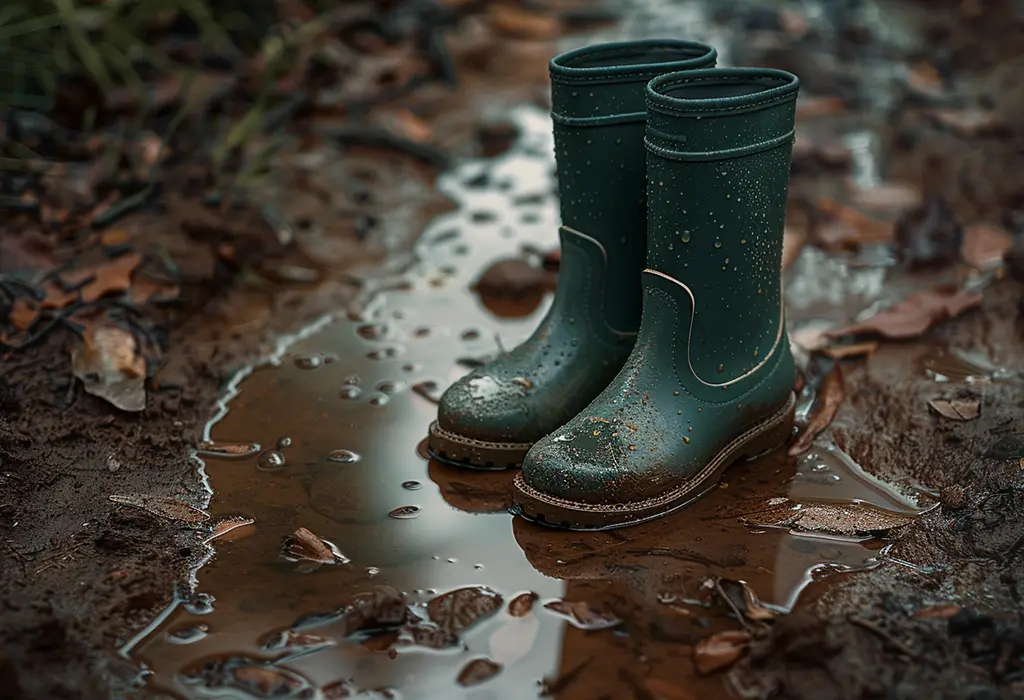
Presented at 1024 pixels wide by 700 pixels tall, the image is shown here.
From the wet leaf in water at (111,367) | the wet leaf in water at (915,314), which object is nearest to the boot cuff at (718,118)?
the wet leaf in water at (915,314)

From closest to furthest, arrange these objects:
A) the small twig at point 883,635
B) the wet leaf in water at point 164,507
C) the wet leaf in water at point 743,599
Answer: the small twig at point 883,635
the wet leaf in water at point 743,599
the wet leaf in water at point 164,507

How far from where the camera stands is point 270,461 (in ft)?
6.09

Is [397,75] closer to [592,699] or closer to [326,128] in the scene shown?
[326,128]

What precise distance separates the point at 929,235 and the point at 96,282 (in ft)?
6.55

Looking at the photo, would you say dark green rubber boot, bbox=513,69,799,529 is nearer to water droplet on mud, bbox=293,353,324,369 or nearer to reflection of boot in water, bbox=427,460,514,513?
reflection of boot in water, bbox=427,460,514,513

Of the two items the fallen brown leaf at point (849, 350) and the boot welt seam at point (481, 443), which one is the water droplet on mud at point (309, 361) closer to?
the boot welt seam at point (481, 443)

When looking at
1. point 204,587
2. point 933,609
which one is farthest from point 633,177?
point 204,587

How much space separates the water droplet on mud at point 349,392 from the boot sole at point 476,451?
0.30 m

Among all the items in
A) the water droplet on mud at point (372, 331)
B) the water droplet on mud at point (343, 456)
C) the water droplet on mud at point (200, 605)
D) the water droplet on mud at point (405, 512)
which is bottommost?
the water droplet on mud at point (200, 605)

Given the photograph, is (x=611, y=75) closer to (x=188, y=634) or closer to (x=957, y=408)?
(x=957, y=408)

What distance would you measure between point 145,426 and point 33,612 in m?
0.56

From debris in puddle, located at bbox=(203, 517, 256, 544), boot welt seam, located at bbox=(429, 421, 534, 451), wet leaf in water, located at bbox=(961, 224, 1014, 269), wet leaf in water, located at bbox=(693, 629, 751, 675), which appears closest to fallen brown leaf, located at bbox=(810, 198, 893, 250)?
wet leaf in water, located at bbox=(961, 224, 1014, 269)

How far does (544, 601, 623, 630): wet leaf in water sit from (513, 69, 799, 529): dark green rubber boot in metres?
0.18

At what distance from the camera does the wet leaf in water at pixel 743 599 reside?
142cm
